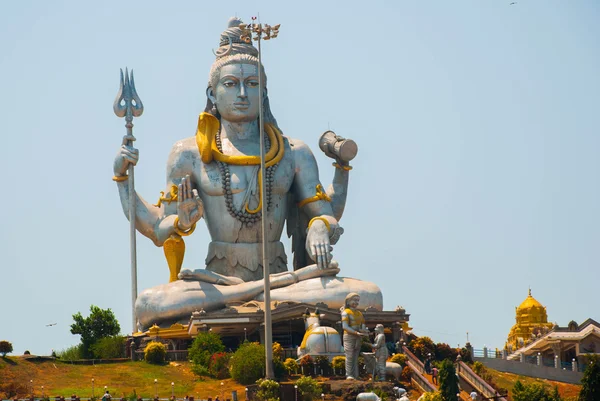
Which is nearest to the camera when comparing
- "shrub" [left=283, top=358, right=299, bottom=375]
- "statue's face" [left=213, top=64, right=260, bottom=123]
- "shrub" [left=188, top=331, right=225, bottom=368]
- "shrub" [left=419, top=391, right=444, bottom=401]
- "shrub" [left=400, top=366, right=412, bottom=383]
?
"shrub" [left=419, top=391, right=444, bottom=401]

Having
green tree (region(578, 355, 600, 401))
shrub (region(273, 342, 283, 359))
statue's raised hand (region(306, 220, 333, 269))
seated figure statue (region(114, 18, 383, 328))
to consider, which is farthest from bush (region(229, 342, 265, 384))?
green tree (region(578, 355, 600, 401))

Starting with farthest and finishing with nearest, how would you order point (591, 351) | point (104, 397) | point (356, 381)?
point (591, 351) < point (356, 381) < point (104, 397)

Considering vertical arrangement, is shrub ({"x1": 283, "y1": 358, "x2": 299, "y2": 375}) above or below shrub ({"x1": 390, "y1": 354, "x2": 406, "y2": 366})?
below

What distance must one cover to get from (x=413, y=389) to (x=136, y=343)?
9.36 m

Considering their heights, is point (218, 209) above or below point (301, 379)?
above

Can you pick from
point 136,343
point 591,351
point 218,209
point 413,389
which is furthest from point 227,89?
point 591,351

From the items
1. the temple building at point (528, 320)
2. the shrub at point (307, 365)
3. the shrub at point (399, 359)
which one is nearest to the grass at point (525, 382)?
the shrub at point (399, 359)

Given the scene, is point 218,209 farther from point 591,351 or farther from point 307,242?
point 591,351

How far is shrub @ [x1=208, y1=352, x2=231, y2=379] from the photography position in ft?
138

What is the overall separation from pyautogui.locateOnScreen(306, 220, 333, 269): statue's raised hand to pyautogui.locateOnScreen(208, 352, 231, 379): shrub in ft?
18.8

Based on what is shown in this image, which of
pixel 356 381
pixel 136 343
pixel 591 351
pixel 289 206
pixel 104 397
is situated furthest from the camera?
pixel 591 351

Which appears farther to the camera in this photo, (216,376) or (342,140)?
(342,140)

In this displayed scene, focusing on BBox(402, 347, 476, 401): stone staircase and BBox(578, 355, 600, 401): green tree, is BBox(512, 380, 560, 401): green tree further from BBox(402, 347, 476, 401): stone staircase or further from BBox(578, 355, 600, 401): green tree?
BBox(402, 347, 476, 401): stone staircase

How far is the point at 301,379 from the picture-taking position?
38.6 m
